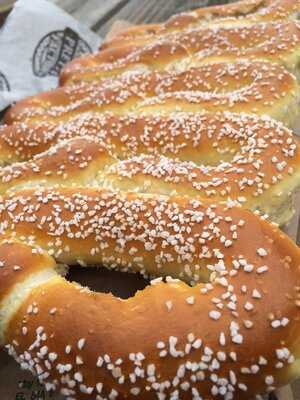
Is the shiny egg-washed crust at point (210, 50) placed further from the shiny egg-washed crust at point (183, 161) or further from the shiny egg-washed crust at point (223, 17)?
the shiny egg-washed crust at point (183, 161)

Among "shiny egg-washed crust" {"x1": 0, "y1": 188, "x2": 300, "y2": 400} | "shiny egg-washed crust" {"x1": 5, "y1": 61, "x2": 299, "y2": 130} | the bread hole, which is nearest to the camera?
"shiny egg-washed crust" {"x1": 0, "y1": 188, "x2": 300, "y2": 400}

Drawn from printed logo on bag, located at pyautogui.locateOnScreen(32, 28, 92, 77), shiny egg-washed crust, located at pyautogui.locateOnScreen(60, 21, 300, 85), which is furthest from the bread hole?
Result: printed logo on bag, located at pyautogui.locateOnScreen(32, 28, 92, 77)

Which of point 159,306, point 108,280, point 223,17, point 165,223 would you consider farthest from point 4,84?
point 159,306

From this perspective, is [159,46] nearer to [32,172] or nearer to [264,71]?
[264,71]

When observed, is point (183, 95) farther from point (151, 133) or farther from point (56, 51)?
point (56, 51)

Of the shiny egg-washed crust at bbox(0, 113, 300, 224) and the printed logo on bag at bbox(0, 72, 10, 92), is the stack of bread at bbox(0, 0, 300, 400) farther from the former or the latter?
the printed logo on bag at bbox(0, 72, 10, 92)

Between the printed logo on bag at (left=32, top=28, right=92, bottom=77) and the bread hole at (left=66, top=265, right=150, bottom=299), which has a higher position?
A: the printed logo on bag at (left=32, top=28, right=92, bottom=77)
